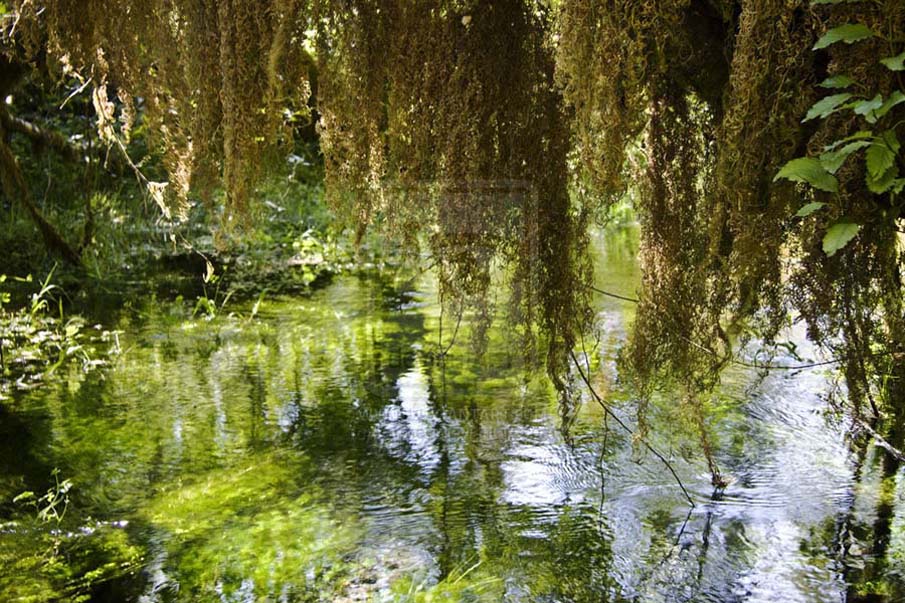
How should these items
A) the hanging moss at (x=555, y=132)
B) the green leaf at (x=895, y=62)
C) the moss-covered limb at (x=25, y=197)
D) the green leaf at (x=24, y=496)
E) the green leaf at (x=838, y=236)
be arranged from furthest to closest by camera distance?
the moss-covered limb at (x=25, y=197), the green leaf at (x=24, y=496), the hanging moss at (x=555, y=132), the green leaf at (x=838, y=236), the green leaf at (x=895, y=62)

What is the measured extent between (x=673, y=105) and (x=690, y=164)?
0.17m

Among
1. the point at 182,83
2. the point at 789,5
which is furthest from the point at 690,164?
the point at 182,83

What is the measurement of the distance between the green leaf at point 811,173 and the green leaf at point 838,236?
0.07m

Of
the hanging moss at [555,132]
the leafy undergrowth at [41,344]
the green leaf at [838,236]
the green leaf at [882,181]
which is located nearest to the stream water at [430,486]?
the leafy undergrowth at [41,344]

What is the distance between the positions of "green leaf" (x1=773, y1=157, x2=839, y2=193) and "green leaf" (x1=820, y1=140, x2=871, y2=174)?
0.8 inches

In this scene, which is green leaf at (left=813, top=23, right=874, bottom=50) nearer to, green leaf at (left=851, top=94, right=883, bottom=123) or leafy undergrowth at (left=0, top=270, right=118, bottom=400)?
green leaf at (left=851, top=94, right=883, bottom=123)

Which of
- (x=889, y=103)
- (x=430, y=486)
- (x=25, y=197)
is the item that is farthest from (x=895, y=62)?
(x=25, y=197)

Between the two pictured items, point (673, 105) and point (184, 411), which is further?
point (184, 411)

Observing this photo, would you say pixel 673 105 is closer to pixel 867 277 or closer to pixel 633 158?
pixel 633 158

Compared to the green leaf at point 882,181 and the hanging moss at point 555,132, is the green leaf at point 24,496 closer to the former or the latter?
the hanging moss at point 555,132

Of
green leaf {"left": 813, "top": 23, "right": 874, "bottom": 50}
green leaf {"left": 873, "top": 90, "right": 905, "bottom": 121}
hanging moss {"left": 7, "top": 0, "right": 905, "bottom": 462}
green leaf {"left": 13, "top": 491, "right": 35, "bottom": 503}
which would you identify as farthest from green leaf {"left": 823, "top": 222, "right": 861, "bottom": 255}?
green leaf {"left": 13, "top": 491, "right": 35, "bottom": 503}

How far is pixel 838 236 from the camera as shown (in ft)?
5.87

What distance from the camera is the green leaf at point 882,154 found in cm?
171

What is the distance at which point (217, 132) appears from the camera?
2.46 meters
